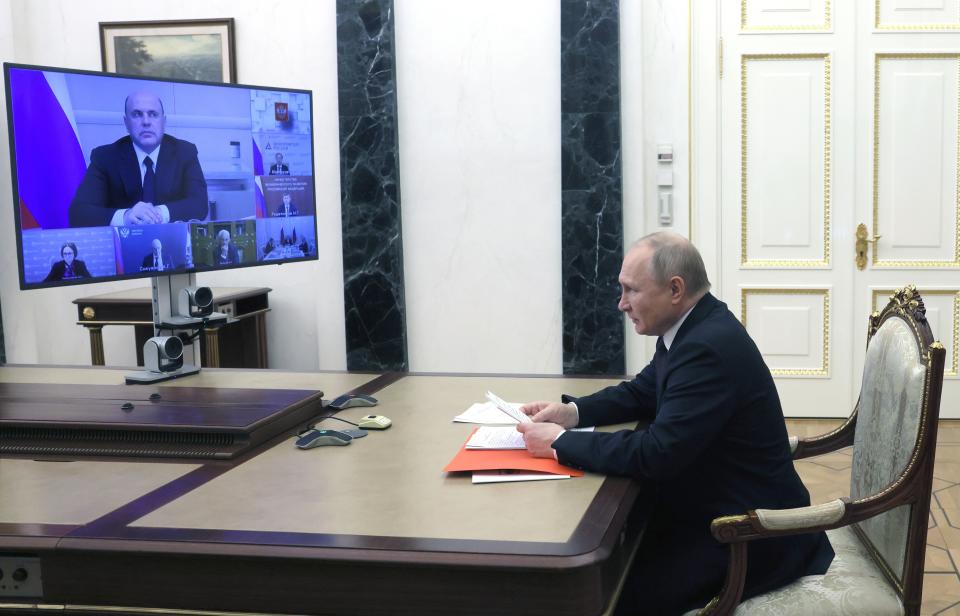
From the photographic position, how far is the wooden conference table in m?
1.56

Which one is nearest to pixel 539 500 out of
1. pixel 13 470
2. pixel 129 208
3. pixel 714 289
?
pixel 13 470

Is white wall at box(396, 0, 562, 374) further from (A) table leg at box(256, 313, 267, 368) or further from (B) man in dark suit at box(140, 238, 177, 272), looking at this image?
(B) man in dark suit at box(140, 238, 177, 272)

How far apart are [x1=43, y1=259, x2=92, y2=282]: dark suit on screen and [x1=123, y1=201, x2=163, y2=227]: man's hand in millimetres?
173

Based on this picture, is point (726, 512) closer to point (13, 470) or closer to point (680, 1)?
point (13, 470)

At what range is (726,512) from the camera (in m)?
2.10

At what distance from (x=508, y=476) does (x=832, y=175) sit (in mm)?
4112

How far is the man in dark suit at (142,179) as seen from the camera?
8.68 feet

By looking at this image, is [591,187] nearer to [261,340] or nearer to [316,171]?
[316,171]

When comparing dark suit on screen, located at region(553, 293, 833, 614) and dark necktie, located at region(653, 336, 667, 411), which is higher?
dark necktie, located at region(653, 336, 667, 411)

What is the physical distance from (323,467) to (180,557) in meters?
0.51

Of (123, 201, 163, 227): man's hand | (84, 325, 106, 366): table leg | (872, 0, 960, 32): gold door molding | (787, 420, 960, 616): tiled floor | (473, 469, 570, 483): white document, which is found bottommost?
(787, 420, 960, 616): tiled floor

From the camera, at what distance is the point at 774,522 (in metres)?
1.94

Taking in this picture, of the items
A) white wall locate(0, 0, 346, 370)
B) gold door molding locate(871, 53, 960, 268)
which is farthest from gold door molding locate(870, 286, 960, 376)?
white wall locate(0, 0, 346, 370)

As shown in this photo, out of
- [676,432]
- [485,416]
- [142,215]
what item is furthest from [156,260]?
[676,432]
